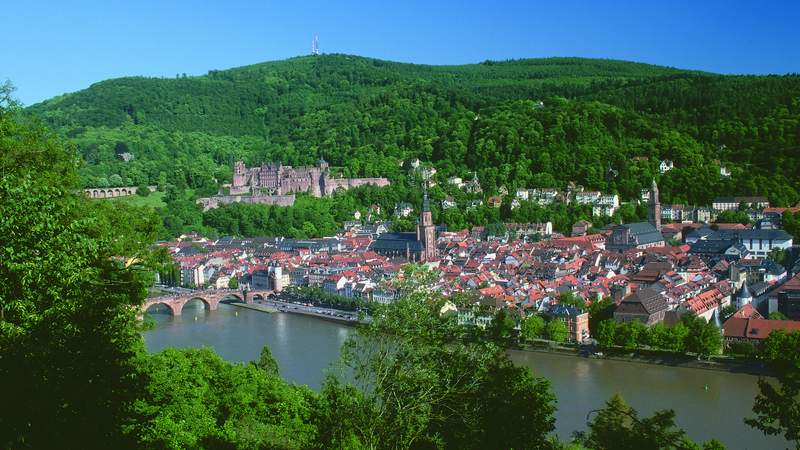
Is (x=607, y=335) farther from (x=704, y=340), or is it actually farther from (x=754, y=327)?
(x=754, y=327)

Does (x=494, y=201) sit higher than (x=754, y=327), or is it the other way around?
(x=494, y=201)

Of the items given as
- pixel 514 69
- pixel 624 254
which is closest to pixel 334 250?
pixel 624 254

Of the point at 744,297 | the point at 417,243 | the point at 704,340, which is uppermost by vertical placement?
the point at 417,243

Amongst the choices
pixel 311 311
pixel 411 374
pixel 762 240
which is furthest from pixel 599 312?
pixel 411 374

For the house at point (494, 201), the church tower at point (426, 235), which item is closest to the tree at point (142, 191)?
the church tower at point (426, 235)

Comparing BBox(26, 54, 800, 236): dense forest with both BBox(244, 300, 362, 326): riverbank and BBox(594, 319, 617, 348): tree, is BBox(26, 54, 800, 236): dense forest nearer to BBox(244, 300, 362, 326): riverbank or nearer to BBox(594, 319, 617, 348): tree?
BBox(244, 300, 362, 326): riverbank

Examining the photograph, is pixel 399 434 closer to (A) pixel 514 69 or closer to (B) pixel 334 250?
(B) pixel 334 250
